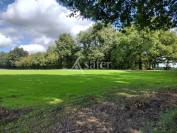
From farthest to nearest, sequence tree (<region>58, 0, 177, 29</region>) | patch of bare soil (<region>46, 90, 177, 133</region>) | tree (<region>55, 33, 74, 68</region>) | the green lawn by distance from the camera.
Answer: tree (<region>55, 33, 74, 68</region>) → the green lawn → tree (<region>58, 0, 177, 29</region>) → patch of bare soil (<region>46, 90, 177, 133</region>)

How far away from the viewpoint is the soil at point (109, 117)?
301 inches

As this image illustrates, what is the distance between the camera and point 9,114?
34.4 feet

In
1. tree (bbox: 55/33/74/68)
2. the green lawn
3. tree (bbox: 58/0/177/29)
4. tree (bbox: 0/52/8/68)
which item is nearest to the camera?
tree (bbox: 58/0/177/29)

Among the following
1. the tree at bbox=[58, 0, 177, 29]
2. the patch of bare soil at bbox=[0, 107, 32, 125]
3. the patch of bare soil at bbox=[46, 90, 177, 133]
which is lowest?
the patch of bare soil at bbox=[0, 107, 32, 125]

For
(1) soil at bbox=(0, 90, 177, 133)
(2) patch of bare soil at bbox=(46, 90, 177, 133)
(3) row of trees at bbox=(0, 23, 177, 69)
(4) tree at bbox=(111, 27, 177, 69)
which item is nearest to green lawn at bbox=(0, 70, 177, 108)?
(1) soil at bbox=(0, 90, 177, 133)

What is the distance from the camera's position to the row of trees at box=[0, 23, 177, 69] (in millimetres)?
69375

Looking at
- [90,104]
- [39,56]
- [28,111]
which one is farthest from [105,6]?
[39,56]

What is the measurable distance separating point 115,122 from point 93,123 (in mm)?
547

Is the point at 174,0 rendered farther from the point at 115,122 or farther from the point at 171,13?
the point at 115,122

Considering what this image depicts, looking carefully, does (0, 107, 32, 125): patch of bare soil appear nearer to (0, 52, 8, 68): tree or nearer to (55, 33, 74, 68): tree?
(55, 33, 74, 68): tree

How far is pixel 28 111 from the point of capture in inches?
420

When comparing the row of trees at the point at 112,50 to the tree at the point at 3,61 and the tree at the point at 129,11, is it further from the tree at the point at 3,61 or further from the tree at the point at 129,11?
the tree at the point at 129,11

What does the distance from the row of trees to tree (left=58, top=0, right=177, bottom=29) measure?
3796cm

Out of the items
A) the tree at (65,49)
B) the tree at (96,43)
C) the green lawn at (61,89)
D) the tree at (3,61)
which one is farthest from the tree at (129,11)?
the tree at (3,61)
